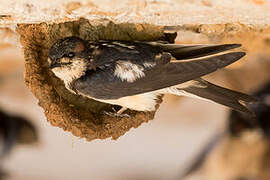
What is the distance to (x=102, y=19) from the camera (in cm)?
172

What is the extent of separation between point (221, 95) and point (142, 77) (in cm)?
27

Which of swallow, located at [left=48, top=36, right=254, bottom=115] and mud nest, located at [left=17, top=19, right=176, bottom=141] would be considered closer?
swallow, located at [left=48, top=36, right=254, bottom=115]

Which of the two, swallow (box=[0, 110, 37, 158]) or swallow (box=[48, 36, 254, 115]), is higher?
swallow (box=[48, 36, 254, 115])

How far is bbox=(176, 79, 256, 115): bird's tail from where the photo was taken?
5.48 feet

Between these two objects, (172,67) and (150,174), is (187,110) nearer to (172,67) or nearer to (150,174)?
(150,174)

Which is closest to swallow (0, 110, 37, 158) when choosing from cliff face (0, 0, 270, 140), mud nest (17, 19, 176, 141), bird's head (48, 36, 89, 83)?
cliff face (0, 0, 270, 140)

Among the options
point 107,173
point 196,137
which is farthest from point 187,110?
point 107,173

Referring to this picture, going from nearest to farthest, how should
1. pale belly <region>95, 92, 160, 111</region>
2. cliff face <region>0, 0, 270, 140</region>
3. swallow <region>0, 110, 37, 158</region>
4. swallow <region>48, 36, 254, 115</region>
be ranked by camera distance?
cliff face <region>0, 0, 270, 140</region>, swallow <region>48, 36, 254, 115</region>, pale belly <region>95, 92, 160, 111</region>, swallow <region>0, 110, 37, 158</region>

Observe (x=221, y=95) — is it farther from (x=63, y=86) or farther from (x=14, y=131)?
(x=14, y=131)

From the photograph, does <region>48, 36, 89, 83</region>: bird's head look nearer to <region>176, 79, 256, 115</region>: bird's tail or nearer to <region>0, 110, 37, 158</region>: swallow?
<region>176, 79, 256, 115</region>: bird's tail

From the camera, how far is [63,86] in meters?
1.87

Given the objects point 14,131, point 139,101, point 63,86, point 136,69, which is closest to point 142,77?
point 136,69

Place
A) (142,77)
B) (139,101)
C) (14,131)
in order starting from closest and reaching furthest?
(142,77)
(139,101)
(14,131)

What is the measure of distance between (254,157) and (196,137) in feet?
1.14
